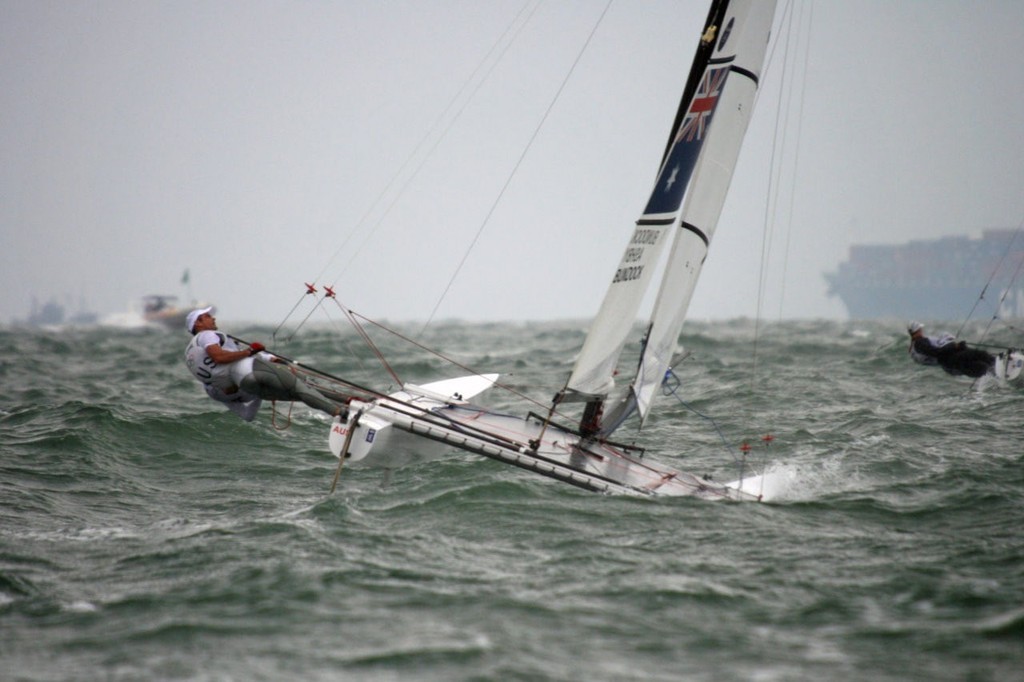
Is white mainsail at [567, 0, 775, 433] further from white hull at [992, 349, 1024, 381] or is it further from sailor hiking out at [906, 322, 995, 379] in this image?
white hull at [992, 349, 1024, 381]

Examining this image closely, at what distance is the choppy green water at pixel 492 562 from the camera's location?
420cm

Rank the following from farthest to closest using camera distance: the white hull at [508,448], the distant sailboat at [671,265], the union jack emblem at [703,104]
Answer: the union jack emblem at [703,104] < the distant sailboat at [671,265] < the white hull at [508,448]

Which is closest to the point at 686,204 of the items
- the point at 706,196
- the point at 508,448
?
the point at 706,196

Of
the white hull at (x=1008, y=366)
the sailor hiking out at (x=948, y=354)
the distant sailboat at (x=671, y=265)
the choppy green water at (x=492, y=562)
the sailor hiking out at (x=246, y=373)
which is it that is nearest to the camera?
the choppy green water at (x=492, y=562)

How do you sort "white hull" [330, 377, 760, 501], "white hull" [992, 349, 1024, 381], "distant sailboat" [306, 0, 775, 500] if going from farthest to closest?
1. "white hull" [992, 349, 1024, 381]
2. "distant sailboat" [306, 0, 775, 500]
3. "white hull" [330, 377, 760, 501]

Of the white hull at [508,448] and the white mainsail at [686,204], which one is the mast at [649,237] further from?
the white hull at [508,448]

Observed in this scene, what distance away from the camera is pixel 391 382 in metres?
14.9

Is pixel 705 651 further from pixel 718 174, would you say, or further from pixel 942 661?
pixel 718 174

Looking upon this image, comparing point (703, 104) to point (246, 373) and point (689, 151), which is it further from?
point (246, 373)

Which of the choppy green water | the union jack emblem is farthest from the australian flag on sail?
the choppy green water

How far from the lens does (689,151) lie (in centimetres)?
745

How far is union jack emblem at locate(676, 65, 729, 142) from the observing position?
24.3ft

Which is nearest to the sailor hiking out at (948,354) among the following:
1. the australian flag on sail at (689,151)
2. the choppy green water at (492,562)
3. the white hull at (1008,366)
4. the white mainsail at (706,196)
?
the white hull at (1008,366)

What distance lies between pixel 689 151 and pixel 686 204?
0.41m
